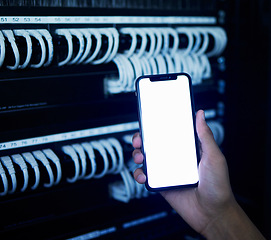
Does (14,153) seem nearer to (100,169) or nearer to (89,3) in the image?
(100,169)

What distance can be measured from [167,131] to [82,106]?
0.77ft

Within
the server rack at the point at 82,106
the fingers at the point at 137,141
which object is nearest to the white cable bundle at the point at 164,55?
the server rack at the point at 82,106

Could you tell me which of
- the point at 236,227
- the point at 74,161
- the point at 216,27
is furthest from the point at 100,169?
the point at 216,27

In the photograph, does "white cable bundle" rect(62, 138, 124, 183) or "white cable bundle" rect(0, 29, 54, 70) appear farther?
"white cable bundle" rect(62, 138, 124, 183)

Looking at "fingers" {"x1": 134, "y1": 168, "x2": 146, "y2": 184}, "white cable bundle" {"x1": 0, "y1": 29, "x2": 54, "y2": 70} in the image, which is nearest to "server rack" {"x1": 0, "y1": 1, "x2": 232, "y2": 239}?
"white cable bundle" {"x1": 0, "y1": 29, "x2": 54, "y2": 70}

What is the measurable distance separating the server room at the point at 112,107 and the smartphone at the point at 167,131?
42mm

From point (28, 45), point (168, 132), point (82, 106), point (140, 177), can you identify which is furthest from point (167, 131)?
point (28, 45)

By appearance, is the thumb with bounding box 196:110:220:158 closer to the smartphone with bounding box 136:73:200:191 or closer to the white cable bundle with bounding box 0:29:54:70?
the smartphone with bounding box 136:73:200:191

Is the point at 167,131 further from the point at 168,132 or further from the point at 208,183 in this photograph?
the point at 208,183

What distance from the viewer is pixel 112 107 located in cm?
96

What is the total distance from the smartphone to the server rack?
0.31ft

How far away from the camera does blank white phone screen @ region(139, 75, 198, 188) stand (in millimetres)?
817

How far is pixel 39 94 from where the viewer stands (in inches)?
33.8

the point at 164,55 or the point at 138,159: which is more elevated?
the point at 164,55
